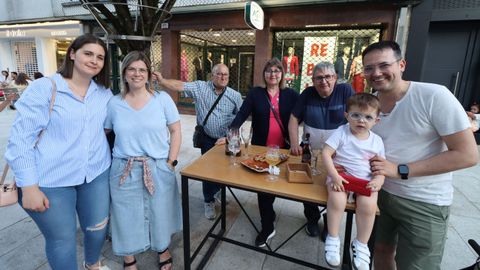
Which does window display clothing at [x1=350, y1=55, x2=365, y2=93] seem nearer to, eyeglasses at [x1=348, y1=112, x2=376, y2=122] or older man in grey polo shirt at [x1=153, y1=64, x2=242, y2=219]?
older man in grey polo shirt at [x1=153, y1=64, x2=242, y2=219]

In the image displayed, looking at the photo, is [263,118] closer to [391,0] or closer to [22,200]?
[22,200]

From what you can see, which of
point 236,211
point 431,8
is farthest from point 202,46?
point 236,211

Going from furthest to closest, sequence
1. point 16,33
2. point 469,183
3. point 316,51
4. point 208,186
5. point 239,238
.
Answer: point 16,33
point 316,51
point 469,183
point 208,186
point 239,238

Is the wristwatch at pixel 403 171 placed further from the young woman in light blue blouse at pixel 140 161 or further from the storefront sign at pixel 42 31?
the storefront sign at pixel 42 31

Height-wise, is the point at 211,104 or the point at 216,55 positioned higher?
the point at 216,55

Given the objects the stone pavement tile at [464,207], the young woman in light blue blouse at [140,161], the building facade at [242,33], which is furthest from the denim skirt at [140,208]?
the building facade at [242,33]

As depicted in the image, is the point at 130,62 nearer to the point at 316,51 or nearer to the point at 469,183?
the point at 469,183

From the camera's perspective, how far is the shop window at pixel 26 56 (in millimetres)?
11516

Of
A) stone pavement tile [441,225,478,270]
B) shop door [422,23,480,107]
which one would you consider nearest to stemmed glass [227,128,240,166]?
stone pavement tile [441,225,478,270]

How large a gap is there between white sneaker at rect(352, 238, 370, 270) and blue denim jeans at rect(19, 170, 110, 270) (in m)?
1.71

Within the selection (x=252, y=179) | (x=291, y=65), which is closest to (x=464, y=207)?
(x=252, y=179)

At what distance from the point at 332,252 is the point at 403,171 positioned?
639mm

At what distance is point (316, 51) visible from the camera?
7168mm

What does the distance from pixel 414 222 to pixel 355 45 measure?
6432 mm
